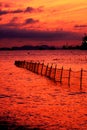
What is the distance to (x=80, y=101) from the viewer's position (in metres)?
25.4

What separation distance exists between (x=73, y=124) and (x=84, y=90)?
1462cm

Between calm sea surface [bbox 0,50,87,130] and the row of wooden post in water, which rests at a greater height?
calm sea surface [bbox 0,50,87,130]

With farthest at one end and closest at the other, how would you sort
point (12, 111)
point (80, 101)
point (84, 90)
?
point (84, 90) < point (80, 101) < point (12, 111)

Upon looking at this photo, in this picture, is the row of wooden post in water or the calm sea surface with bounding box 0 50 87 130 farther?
the row of wooden post in water

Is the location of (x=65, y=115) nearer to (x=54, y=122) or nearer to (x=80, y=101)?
(x=54, y=122)

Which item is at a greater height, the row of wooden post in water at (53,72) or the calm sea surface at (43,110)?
the calm sea surface at (43,110)

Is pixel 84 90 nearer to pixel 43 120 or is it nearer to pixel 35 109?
pixel 35 109

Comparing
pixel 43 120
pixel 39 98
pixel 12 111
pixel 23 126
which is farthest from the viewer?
pixel 39 98

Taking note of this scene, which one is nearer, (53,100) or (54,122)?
(54,122)

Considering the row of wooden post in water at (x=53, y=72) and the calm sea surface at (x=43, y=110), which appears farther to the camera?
the row of wooden post in water at (x=53, y=72)

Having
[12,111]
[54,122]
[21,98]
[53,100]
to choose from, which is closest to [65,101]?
[53,100]

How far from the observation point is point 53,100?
85.5ft

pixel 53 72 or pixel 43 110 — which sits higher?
pixel 43 110

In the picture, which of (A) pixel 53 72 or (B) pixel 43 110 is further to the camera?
(A) pixel 53 72
